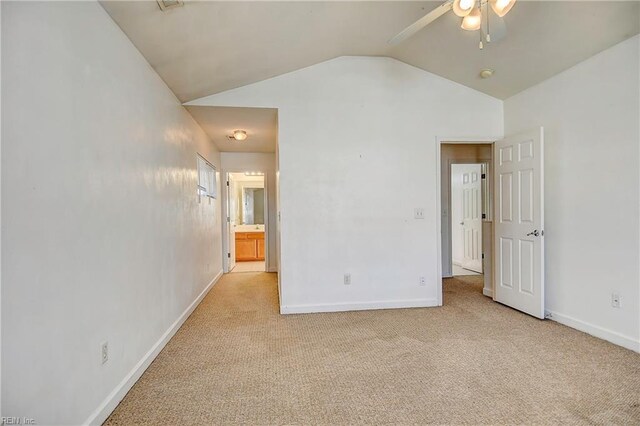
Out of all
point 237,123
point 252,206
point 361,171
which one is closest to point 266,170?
point 237,123

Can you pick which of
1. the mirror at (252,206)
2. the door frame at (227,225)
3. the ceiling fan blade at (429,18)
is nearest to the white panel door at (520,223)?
the ceiling fan blade at (429,18)

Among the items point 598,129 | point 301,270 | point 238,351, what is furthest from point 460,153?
point 238,351

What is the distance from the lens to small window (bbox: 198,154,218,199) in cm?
406

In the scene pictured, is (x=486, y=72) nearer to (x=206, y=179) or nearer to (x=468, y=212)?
(x=468, y=212)

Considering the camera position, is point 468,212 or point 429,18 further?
point 468,212

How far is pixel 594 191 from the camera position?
2.65 metres

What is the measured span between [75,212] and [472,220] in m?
5.94

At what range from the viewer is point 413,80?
3537 mm

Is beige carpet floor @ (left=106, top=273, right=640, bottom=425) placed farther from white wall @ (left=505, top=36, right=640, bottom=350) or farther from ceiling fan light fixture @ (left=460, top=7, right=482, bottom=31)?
ceiling fan light fixture @ (left=460, top=7, right=482, bottom=31)

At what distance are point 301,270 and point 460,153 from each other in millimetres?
3302

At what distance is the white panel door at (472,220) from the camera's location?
5.64m

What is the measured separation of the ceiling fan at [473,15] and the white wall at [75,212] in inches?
67.3

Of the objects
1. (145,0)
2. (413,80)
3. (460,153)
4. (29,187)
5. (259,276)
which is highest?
(413,80)

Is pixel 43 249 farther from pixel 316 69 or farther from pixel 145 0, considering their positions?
pixel 316 69
